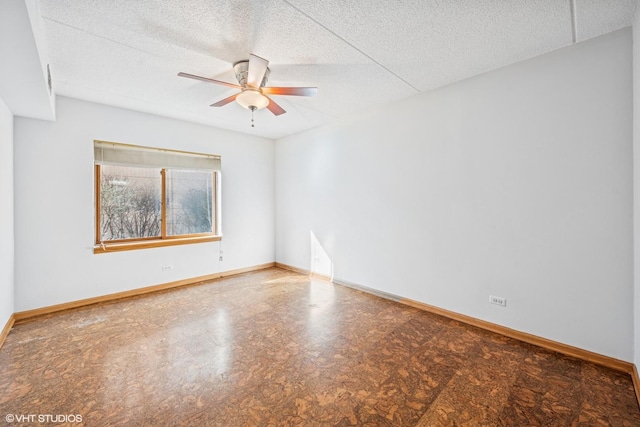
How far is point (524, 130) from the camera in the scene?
261cm

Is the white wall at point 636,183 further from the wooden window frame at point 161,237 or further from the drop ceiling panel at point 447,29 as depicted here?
the wooden window frame at point 161,237

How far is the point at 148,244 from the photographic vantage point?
159 inches

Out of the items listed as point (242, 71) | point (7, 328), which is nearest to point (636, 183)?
point (242, 71)

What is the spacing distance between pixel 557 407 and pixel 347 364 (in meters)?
1.40

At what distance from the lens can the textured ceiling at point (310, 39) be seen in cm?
189

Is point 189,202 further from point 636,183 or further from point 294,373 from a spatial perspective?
point 636,183

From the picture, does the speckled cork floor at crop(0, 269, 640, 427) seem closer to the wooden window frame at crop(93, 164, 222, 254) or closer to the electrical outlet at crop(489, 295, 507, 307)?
the electrical outlet at crop(489, 295, 507, 307)

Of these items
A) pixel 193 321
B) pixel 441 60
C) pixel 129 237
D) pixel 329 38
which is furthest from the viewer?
pixel 129 237

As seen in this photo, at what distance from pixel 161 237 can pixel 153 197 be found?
2.10ft

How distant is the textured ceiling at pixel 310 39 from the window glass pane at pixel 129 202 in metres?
1.14

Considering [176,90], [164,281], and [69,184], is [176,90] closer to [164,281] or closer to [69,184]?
[69,184]

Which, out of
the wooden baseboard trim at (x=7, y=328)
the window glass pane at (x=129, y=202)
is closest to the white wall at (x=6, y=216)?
the wooden baseboard trim at (x=7, y=328)

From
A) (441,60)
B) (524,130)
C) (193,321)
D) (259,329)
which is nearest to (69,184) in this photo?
(193,321)

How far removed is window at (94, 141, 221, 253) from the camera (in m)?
3.81
